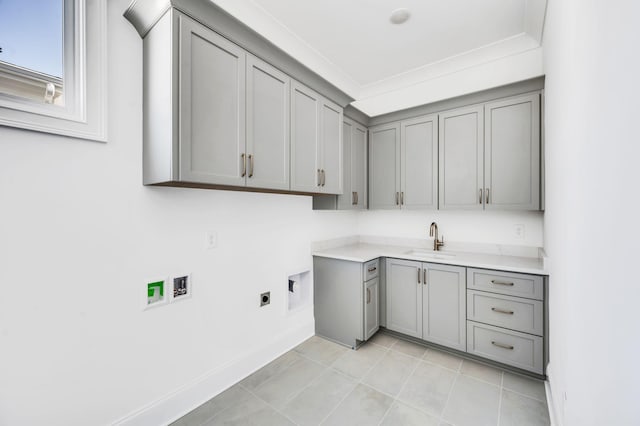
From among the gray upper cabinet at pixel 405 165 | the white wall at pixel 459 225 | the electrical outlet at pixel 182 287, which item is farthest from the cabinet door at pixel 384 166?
the electrical outlet at pixel 182 287

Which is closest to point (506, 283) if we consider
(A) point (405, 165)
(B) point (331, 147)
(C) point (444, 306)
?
(C) point (444, 306)

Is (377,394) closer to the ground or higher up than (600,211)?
closer to the ground

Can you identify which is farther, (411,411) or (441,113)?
(441,113)

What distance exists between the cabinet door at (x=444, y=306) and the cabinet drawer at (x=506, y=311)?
8 centimetres

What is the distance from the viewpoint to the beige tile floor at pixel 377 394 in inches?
66.1

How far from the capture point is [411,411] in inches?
68.4

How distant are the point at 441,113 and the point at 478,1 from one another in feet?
2.95

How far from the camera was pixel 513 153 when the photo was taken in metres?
2.32

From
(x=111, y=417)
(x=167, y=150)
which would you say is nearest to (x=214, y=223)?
(x=167, y=150)

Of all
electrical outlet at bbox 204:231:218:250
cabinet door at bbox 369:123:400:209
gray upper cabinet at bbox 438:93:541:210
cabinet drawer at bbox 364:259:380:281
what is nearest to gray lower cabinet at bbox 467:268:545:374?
gray upper cabinet at bbox 438:93:541:210

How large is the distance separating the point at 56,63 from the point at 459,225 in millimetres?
3388

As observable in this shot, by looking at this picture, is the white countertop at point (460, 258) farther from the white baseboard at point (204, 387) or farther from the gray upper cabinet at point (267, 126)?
the gray upper cabinet at point (267, 126)

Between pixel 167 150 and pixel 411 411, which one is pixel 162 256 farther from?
pixel 411 411

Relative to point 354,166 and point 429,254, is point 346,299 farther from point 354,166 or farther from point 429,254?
point 354,166
